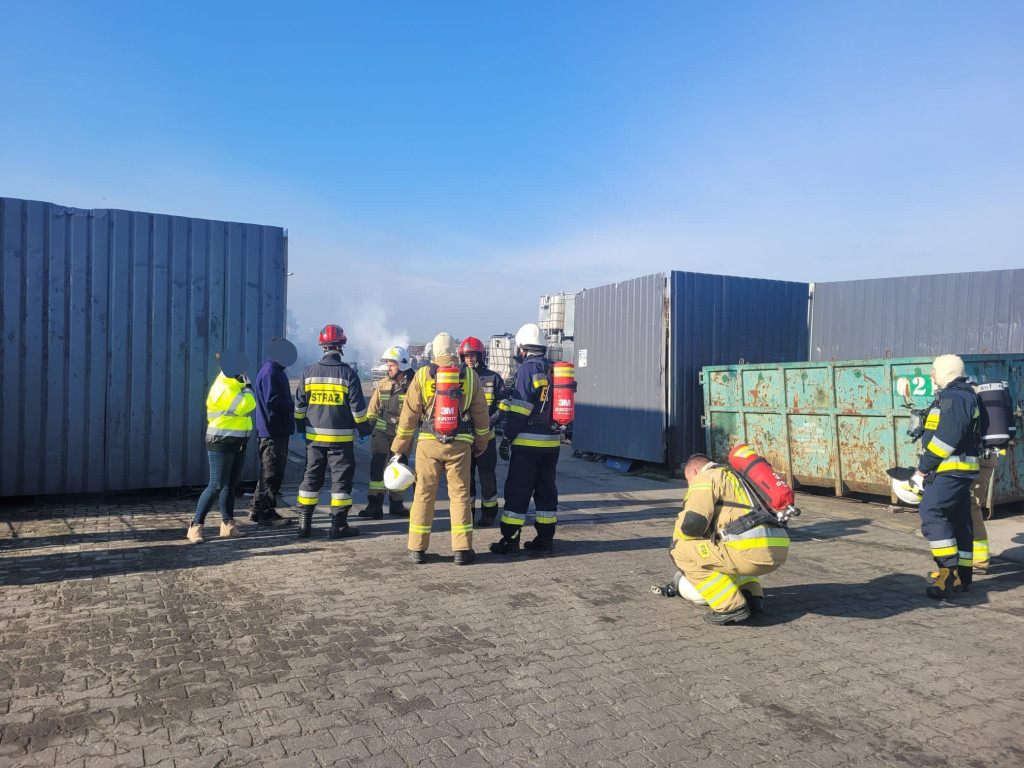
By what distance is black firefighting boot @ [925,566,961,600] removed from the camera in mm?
5281

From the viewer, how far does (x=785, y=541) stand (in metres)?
4.62

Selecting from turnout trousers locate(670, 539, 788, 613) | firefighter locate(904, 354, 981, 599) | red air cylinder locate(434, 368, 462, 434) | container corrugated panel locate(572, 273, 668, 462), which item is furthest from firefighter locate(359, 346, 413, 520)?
container corrugated panel locate(572, 273, 668, 462)

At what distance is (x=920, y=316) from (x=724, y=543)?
913 centimetres

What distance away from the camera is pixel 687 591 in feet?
16.2

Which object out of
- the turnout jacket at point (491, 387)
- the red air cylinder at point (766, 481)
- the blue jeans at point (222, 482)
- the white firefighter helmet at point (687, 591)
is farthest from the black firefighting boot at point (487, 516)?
the red air cylinder at point (766, 481)

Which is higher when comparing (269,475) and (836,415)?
(836,415)

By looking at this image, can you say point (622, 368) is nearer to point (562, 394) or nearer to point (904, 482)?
point (562, 394)

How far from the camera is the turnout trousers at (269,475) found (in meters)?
7.11

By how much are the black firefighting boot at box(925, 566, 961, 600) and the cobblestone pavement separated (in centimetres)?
12

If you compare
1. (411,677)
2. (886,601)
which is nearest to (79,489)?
(411,677)

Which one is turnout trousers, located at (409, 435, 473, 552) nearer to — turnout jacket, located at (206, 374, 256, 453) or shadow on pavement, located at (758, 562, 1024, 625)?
turnout jacket, located at (206, 374, 256, 453)

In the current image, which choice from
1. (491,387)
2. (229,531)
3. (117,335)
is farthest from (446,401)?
(117,335)

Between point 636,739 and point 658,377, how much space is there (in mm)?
8992

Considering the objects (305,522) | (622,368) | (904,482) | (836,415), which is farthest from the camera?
(622,368)
